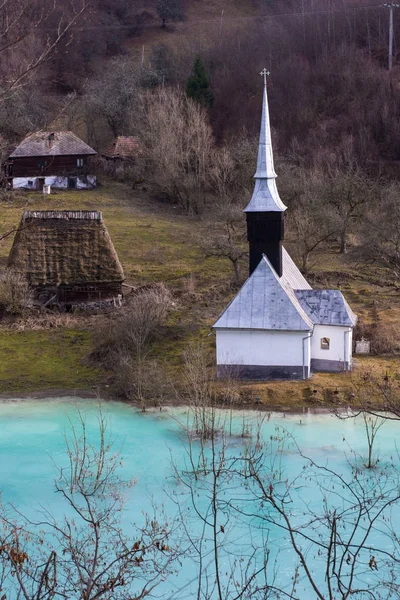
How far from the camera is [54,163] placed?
4616 centimetres

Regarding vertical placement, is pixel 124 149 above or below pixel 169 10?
below

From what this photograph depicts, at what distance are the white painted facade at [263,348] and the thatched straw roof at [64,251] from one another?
24.2 ft

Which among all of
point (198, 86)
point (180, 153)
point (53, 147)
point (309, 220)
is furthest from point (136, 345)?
point (198, 86)

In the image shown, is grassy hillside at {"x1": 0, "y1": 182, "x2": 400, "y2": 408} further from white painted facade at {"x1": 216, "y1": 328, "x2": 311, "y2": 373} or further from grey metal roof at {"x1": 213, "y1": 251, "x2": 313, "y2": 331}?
grey metal roof at {"x1": 213, "y1": 251, "x2": 313, "y2": 331}

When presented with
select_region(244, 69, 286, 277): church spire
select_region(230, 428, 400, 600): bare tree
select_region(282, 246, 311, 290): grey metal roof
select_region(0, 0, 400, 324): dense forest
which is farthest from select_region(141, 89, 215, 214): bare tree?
select_region(230, 428, 400, 600): bare tree

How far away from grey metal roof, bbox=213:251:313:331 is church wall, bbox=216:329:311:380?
0.60 feet

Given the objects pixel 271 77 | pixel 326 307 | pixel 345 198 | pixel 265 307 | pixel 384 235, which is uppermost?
pixel 271 77

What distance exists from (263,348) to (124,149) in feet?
95.9

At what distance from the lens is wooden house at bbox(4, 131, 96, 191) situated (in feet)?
149

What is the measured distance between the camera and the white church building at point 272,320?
21594mm

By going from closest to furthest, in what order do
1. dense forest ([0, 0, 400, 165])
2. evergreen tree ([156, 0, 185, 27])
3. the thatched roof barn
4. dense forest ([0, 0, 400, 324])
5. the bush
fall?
1. the bush
2. the thatched roof barn
3. dense forest ([0, 0, 400, 324])
4. dense forest ([0, 0, 400, 165])
5. evergreen tree ([156, 0, 185, 27])

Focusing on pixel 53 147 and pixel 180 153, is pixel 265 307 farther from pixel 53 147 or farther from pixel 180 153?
pixel 53 147

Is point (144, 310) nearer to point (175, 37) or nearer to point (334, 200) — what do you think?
point (334, 200)

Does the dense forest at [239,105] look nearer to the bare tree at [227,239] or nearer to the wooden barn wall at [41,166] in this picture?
the bare tree at [227,239]
